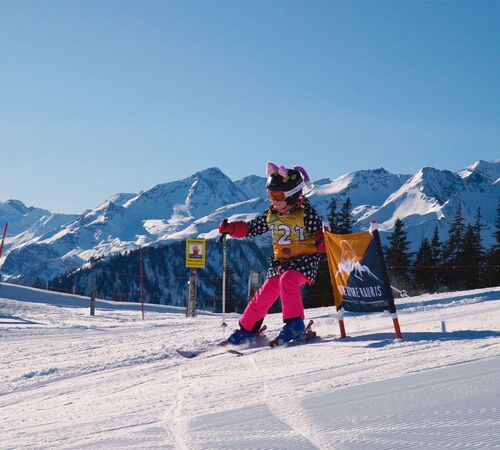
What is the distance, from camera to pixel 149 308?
65.0 ft

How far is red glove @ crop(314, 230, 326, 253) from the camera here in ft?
19.0

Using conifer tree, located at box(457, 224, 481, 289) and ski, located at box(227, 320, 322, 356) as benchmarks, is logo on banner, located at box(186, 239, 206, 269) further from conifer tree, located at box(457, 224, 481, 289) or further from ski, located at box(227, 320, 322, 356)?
conifer tree, located at box(457, 224, 481, 289)

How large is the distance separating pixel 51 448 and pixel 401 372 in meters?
1.96

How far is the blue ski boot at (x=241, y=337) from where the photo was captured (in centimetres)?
558

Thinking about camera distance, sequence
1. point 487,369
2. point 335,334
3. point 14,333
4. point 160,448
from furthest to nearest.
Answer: point 14,333, point 335,334, point 487,369, point 160,448

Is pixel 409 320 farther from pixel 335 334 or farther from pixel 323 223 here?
pixel 323 223

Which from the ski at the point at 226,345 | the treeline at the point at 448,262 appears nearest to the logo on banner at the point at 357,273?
the ski at the point at 226,345

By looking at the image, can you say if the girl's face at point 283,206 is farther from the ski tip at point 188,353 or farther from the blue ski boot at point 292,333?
the ski tip at point 188,353

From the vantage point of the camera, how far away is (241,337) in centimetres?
562

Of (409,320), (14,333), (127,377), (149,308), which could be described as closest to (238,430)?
(127,377)

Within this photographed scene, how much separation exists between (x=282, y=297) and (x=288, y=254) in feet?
1.72

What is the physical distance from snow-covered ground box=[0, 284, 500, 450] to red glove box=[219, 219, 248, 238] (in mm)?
1450

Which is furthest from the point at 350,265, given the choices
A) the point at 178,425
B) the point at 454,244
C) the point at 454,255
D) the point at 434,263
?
the point at 454,244

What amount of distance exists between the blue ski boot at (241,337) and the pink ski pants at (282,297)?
6cm
